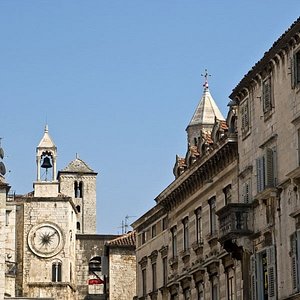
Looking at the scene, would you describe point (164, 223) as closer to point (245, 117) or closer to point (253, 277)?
point (245, 117)

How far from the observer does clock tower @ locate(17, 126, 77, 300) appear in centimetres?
9481

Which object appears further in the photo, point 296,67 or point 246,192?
point 246,192

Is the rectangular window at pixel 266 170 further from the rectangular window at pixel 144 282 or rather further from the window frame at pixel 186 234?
the rectangular window at pixel 144 282

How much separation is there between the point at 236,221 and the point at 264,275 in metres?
2.24

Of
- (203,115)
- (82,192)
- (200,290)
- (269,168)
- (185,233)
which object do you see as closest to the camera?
(269,168)

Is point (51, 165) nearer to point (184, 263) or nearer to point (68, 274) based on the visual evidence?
point (68, 274)

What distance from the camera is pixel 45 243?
315 feet

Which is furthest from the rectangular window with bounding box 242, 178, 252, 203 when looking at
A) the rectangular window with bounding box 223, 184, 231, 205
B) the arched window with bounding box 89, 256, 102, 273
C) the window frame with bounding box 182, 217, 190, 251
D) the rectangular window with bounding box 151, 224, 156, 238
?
the arched window with bounding box 89, 256, 102, 273

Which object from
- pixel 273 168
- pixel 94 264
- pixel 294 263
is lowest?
pixel 294 263

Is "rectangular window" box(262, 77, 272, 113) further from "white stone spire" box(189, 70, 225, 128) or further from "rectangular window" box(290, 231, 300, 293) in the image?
"white stone spire" box(189, 70, 225, 128)

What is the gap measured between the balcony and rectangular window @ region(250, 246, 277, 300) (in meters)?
0.94

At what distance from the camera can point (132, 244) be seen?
8875 cm

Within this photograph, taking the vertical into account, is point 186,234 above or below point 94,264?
below

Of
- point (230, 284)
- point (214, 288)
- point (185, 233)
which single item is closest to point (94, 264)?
point (185, 233)
